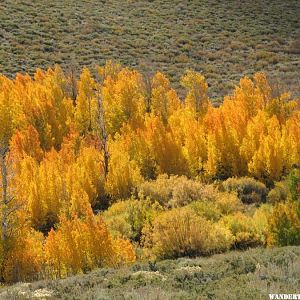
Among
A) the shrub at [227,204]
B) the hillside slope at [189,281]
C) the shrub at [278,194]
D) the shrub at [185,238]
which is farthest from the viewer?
the shrub at [278,194]

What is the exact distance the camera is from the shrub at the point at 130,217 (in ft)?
75.5

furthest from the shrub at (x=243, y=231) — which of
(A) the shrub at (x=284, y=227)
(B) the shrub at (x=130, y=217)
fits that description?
(B) the shrub at (x=130, y=217)

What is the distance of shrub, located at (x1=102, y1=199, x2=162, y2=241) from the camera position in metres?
23.0

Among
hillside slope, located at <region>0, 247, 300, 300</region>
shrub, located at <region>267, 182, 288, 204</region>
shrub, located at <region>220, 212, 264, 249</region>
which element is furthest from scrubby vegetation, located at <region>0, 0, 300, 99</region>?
hillside slope, located at <region>0, 247, 300, 300</region>

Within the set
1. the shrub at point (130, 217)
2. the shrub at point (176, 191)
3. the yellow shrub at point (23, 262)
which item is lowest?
the yellow shrub at point (23, 262)

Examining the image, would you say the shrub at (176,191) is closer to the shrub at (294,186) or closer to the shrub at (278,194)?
the shrub at (278,194)

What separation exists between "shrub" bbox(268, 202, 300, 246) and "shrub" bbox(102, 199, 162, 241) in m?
6.17

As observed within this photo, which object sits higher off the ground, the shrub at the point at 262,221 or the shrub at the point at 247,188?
the shrub at the point at 247,188

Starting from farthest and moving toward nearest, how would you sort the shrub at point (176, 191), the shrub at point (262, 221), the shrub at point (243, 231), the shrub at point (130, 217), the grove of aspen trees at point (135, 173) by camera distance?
the shrub at point (176, 191) → the shrub at point (130, 217) → the shrub at point (262, 221) → the shrub at point (243, 231) → the grove of aspen trees at point (135, 173)

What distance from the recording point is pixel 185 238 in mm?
19203

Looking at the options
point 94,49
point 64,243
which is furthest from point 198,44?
point 64,243

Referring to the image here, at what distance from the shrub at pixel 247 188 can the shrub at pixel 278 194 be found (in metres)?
1.16

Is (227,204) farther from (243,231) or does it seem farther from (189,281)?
(189,281)

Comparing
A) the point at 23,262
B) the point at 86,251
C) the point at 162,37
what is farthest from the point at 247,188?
the point at 162,37
